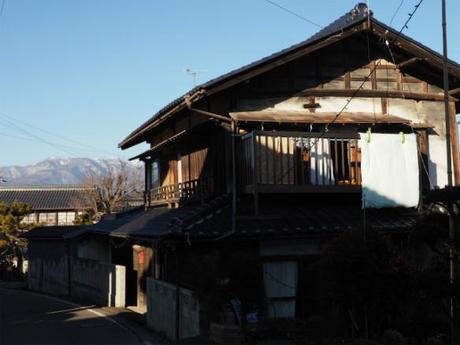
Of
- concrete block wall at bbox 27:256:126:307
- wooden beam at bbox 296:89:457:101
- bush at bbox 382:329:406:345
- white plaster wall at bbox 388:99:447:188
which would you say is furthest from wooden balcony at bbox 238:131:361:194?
concrete block wall at bbox 27:256:126:307

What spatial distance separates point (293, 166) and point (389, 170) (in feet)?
8.51

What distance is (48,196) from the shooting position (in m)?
52.6

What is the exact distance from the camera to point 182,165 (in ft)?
60.2

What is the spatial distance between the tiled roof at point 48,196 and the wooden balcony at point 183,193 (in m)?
30.3

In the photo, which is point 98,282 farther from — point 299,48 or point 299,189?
point 299,48

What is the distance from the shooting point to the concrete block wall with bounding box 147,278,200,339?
38.3 feet

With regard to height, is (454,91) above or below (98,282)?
above

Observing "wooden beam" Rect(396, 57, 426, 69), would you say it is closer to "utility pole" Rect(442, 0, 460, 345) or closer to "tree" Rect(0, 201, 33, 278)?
"utility pole" Rect(442, 0, 460, 345)

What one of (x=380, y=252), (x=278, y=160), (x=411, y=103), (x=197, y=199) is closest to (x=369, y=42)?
(x=411, y=103)

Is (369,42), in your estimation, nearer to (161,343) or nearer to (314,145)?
(314,145)

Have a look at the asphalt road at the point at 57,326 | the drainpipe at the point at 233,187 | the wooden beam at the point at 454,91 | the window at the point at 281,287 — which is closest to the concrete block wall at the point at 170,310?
the asphalt road at the point at 57,326

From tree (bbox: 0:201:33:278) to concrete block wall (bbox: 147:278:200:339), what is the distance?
865 inches


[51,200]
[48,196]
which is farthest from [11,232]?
[48,196]

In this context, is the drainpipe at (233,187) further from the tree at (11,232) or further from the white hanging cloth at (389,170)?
the tree at (11,232)
